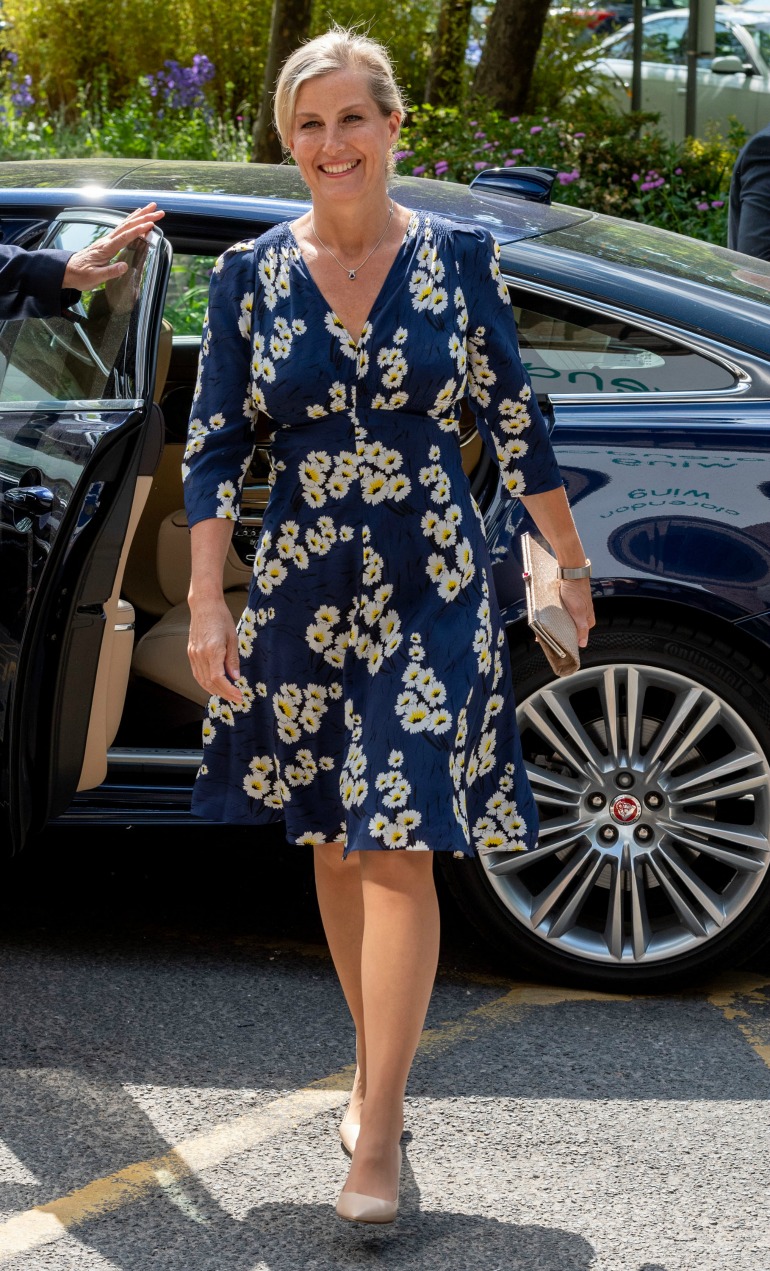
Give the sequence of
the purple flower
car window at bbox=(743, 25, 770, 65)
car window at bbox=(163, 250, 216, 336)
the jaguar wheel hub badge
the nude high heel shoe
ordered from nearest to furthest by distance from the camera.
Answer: the nude high heel shoe < the jaguar wheel hub badge < car window at bbox=(163, 250, 216, 336) < the purple flower < car window at bbox=(743, 25, 770, 65)

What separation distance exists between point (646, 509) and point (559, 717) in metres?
0.46

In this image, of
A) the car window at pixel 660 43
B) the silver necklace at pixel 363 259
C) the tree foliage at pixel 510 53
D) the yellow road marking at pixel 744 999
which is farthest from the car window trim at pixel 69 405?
the car window at pixel 660 43

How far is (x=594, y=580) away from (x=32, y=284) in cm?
127

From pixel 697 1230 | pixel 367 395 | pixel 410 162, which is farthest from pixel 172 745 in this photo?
pixel 410 162

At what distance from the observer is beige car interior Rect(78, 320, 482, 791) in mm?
3461

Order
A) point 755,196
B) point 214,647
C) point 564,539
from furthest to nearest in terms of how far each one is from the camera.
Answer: point 755,196
point 564,539
point 214,647

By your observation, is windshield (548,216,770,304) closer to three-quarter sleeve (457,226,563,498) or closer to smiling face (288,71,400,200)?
three-quarter sleeve (457,226,563,498)

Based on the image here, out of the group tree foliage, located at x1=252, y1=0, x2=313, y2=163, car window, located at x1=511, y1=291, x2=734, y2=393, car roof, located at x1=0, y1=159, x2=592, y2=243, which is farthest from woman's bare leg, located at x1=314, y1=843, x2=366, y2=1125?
tree foliage, located at x1=252, y1=0, x2=313, y2=163

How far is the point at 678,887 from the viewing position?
11.1ft

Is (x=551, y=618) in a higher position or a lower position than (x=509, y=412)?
lower

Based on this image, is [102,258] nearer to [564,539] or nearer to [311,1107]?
[564,539]

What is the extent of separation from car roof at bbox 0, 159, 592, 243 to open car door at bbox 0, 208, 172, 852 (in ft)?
1.05

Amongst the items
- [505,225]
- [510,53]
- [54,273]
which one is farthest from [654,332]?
[510,53]

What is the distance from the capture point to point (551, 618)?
277cm
